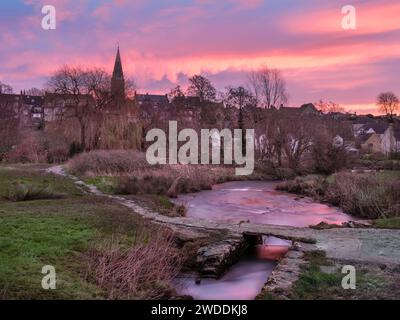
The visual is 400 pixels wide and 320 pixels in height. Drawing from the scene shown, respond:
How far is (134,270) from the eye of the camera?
857 cm

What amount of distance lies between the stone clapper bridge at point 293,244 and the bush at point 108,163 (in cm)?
1126

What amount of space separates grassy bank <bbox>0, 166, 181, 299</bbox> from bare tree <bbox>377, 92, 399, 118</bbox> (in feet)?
271

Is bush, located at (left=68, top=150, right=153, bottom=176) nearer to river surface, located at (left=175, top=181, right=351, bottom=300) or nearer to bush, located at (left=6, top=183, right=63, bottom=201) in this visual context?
river surface, located at (left=175, top=181, right=351, bottom=300)

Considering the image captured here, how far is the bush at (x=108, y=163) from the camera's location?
86.7ft

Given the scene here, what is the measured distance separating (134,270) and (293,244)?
4.92 metres

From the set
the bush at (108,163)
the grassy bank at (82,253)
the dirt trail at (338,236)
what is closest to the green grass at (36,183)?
the grassy bank at (82,253)

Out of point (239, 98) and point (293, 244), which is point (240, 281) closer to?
point (293, 244)

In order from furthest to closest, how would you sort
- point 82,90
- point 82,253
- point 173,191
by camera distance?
point 82,90
point 173,191
point 82,253

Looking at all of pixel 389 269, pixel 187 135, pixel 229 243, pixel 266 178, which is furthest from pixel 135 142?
pixel 389 269

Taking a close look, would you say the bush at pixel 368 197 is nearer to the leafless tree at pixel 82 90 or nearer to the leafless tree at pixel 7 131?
the leafless tree at pixel 82 90

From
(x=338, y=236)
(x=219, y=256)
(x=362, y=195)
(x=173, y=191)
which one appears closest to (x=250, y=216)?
(x=362, y=195)
